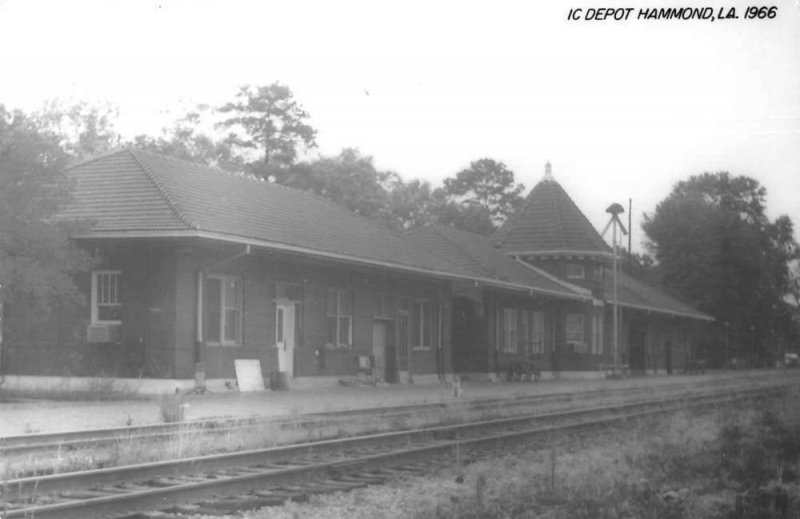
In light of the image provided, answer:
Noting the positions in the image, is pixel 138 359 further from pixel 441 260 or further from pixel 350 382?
pixel 441 260

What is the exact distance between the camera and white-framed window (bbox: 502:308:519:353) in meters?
37.6

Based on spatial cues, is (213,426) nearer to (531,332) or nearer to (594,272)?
(531,332)

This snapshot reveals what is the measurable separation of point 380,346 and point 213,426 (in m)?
15.8

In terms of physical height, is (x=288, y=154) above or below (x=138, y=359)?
above

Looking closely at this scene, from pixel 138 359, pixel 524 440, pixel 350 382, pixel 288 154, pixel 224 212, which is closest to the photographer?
pixel 524 440

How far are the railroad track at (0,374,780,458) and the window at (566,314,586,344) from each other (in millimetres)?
18839

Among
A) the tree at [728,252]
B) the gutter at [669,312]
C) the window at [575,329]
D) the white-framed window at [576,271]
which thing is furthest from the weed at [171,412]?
the gutter at [669,312]

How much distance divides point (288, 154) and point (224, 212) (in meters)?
18.3

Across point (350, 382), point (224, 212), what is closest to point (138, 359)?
point (224, 212)

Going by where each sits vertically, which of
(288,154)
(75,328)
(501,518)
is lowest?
(501,518)

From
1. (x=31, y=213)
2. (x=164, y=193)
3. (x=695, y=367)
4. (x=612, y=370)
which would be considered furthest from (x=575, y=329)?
(x=31, y=213)

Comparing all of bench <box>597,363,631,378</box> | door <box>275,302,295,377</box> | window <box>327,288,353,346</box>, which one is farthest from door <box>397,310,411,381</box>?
bench <box>597,363,631,378</box>

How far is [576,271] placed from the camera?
42688 mm

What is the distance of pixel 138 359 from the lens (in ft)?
72.5
